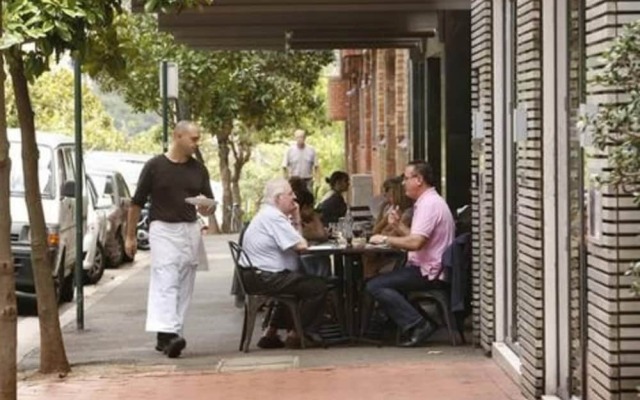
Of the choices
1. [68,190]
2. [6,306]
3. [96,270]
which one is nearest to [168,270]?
[6,306]

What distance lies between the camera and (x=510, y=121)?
1082cm

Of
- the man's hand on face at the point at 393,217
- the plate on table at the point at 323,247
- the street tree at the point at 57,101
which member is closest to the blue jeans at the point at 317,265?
the plate on table at the point at 323,247

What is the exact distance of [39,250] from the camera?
11.5 meters

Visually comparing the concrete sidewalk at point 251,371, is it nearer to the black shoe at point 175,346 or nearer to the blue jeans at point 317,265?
the black shoe at point 175,346

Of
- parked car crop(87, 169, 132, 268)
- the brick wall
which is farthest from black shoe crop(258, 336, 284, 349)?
parked car crop(87, 169, 132, 268)

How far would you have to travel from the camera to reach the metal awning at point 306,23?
1452 centimetres

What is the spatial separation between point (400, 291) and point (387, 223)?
1.71 m

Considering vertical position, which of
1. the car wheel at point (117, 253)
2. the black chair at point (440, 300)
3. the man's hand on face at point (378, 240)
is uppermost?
the man's hand on face at point (378, 240)

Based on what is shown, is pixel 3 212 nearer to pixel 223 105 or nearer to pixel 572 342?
pixel 572 342

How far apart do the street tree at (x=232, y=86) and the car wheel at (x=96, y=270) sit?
8.54 m

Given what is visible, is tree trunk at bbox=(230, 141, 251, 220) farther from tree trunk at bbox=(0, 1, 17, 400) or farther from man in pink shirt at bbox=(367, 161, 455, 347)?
tree trunk at bbox=(0, 1, 17, 400)

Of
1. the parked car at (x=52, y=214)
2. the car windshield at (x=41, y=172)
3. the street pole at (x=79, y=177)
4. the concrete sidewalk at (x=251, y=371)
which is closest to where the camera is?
the concrete sidewalk at (x=251, y=371)

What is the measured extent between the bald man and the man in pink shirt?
149 centimetres

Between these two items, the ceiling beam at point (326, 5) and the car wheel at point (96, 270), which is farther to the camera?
the car wheel at point (96, 270)
